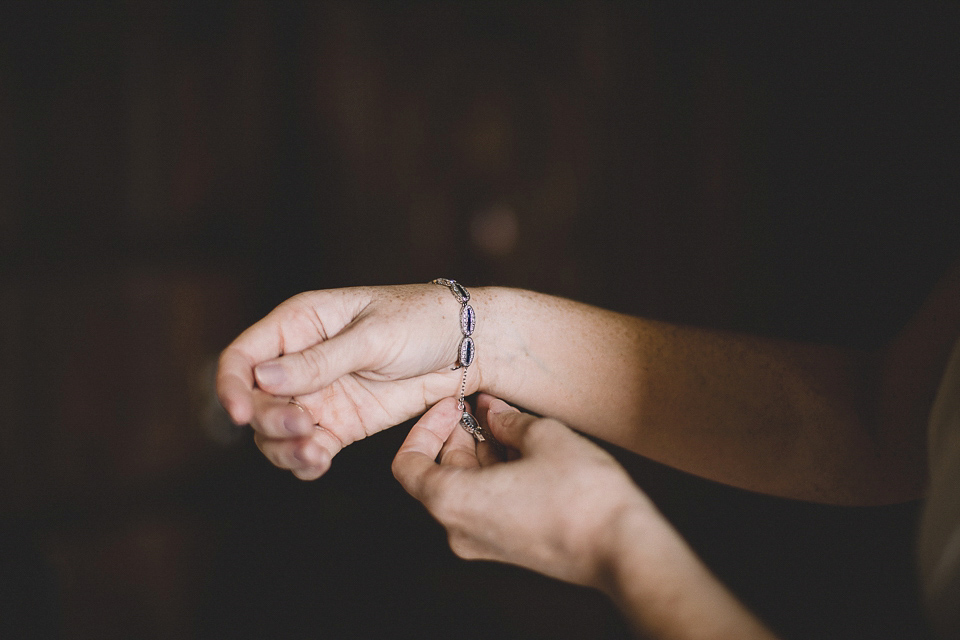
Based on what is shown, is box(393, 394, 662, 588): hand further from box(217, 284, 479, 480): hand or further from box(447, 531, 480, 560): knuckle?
box(217, 284, 479, 480): hand

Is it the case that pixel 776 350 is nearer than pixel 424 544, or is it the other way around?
pixel 776 350

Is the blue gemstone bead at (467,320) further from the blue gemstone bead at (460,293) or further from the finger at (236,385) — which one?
the finger at (236,385)

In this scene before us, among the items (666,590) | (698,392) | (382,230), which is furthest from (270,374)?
(382,230)

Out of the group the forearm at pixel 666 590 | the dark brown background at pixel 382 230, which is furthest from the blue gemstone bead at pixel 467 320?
the dark brown background at pixel 382 230

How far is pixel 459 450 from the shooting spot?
0.79 m

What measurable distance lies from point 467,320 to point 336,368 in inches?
9.8

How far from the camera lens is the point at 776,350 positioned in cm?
88

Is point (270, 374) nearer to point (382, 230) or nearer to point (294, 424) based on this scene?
point (294, 424)

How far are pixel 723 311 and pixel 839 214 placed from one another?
0.43 m

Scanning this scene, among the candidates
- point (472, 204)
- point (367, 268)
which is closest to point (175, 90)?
point (367, 268)

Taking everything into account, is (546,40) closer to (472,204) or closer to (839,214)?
(472,204)

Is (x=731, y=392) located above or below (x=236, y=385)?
below

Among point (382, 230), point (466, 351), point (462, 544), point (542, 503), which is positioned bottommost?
point (462, 544)

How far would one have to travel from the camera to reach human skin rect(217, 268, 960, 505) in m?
0.66
